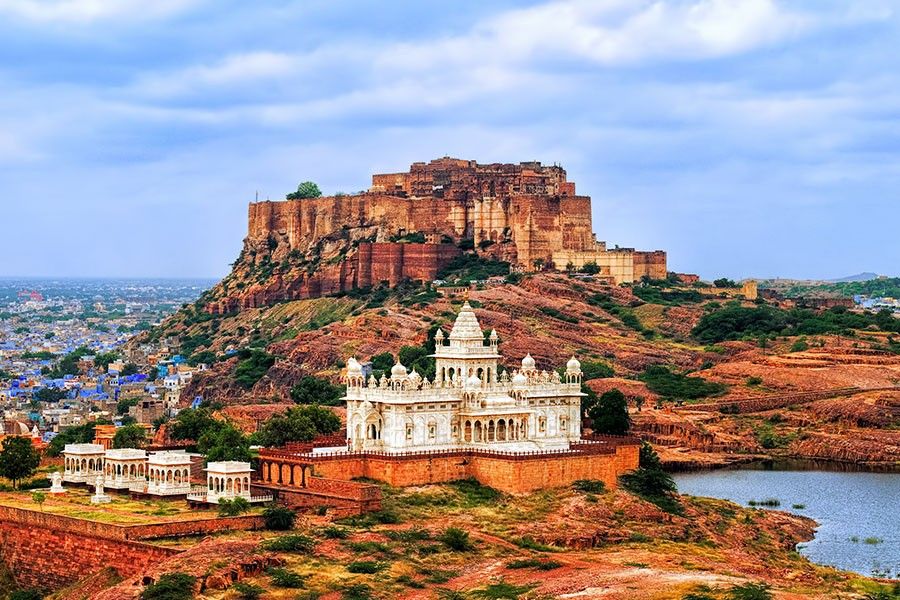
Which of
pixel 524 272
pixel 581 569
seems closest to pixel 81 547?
pixel 581 569

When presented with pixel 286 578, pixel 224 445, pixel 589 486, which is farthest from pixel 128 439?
pixel 286 578

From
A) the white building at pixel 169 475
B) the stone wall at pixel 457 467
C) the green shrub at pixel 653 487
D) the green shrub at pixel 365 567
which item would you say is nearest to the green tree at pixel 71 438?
the white building at pixel 169 475

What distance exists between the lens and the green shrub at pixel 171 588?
5412 cm

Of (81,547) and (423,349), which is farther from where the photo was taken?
(423,349)

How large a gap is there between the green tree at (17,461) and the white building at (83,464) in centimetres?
140

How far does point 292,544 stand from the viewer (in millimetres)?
58750

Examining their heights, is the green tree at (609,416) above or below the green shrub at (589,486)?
above

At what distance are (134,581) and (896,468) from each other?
5235cm

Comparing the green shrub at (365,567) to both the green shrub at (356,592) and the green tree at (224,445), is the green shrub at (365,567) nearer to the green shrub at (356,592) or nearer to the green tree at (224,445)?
the green shrub at (356,592)

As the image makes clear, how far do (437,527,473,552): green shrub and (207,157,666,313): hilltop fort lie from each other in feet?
227

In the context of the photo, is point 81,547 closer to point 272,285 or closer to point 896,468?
point 896,468

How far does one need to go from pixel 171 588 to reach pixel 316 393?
48.6m

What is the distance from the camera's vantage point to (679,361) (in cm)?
12031

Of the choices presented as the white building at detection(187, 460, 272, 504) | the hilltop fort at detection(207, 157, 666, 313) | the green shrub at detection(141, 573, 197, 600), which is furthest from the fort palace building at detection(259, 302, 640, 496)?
the hilltop fort at detection(207, 157, 666, 313)
